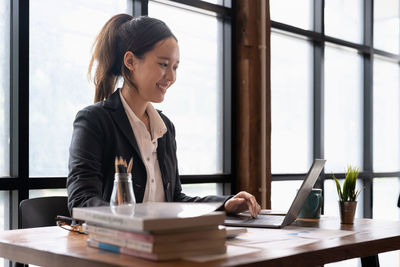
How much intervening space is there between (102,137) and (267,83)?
7.54 feet

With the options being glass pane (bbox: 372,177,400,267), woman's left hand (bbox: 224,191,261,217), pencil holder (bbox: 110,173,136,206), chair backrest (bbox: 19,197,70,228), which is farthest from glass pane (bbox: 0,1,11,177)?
glass pane (bbox: 372,177,400,267)

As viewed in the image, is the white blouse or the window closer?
the white blouse

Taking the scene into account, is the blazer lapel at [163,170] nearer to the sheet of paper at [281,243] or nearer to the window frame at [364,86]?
the sheet of paper at [281,243]

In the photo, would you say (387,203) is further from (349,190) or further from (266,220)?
(266,220)

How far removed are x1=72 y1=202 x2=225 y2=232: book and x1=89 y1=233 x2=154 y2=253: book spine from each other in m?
0.03

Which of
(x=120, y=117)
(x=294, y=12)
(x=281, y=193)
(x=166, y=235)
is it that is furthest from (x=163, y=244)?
(x=294, y=12)

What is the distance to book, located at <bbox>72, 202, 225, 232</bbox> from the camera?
3.34ft

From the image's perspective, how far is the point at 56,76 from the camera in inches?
115

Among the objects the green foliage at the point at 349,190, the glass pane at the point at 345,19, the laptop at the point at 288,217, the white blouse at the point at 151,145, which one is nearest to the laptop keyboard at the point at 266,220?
the laptop at the point at 288,217

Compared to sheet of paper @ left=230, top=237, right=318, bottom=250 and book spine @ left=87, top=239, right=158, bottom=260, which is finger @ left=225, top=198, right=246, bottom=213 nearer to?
sheet of paper @ left=230, top=237, right=318, bottom=250

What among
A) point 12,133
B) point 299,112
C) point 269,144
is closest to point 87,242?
point 12,133

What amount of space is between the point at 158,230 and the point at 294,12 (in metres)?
3.78

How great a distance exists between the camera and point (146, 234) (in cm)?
104

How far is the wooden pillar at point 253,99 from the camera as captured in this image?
152 inches
